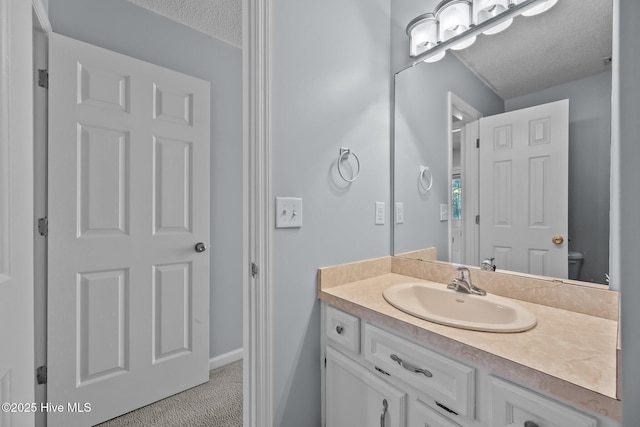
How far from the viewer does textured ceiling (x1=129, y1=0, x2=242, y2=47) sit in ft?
5.87

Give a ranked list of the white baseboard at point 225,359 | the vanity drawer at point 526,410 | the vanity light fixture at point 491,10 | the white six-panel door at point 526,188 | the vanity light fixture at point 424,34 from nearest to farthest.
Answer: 1. the vanity drawer at point 526,410
2. the white six-panel door at point 526,188
3. the vanity light fixture at point 491,10
4. the vanity light fixture at point 424,34
5. the white baseboard at point 225,359

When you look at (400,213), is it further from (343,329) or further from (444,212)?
(343,329)

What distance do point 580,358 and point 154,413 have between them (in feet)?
6.56

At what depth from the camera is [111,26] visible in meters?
1.69

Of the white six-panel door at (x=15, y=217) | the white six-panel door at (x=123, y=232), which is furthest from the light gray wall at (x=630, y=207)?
the white six-panel door at (x=123, y=232)

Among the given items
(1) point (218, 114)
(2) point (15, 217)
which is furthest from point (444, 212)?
(1) point (218, 114)

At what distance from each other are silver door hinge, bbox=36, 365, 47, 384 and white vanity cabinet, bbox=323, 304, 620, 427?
4.72 feet

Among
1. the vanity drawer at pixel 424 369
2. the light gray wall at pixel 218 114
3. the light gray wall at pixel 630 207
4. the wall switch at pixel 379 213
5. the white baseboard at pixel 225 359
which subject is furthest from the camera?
the white baseboard at pixel 225 359

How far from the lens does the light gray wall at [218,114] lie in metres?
1.78

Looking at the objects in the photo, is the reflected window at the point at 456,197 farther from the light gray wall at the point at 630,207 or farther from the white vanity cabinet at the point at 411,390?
the light gray wall at the point at 630,207

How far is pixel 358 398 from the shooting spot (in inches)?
41.4

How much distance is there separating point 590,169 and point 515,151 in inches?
9.7

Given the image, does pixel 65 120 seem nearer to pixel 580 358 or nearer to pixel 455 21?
pixel 455 21

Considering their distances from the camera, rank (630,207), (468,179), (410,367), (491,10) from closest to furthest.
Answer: (630,207)
(410,367)
(491,10)
(468,179)
